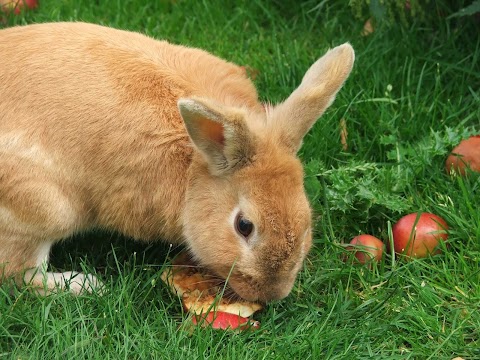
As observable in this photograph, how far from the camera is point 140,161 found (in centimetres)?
427

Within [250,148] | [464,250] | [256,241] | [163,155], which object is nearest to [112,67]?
[163,155]

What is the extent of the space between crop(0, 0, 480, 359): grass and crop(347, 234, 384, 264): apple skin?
6cm

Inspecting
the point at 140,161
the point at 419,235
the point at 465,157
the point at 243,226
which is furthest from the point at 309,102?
the point at 465,157

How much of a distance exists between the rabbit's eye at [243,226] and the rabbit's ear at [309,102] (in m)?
0.45

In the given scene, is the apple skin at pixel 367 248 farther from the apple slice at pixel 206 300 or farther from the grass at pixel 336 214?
the apple slice at pixel 206 300

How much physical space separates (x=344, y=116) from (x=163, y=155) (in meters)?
1.47

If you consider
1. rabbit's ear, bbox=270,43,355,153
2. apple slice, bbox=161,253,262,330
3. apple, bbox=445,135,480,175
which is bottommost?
apple slice, bbox=161,253,262,330

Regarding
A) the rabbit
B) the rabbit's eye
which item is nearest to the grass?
the rabbit

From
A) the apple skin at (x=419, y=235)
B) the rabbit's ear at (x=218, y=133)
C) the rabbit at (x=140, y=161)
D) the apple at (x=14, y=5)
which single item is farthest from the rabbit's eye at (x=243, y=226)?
the apple at (x=14, y=5)

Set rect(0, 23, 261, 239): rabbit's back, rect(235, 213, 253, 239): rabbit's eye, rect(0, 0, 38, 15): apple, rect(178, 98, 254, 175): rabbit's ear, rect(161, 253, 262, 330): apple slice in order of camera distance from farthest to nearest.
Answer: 1. rect(0, 0, 38, 15): apple
2. rect(0, 23, 261, 239): rabbit's back
3. rect(161, 253, 262, 330): apple slice
4. rect(235, 213, 253, 239): rabbit's eye
5. rect(178, 98, 254, 175): rabbit's ear

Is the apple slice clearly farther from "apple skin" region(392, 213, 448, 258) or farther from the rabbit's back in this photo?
"apple skin" region(392, 213, 448, 258)

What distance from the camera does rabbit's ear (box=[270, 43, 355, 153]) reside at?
4.16 m

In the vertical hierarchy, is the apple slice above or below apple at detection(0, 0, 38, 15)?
below

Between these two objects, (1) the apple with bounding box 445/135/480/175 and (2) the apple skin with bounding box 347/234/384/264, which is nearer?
(2) the apple skin with bounding box 347/234/384/264
